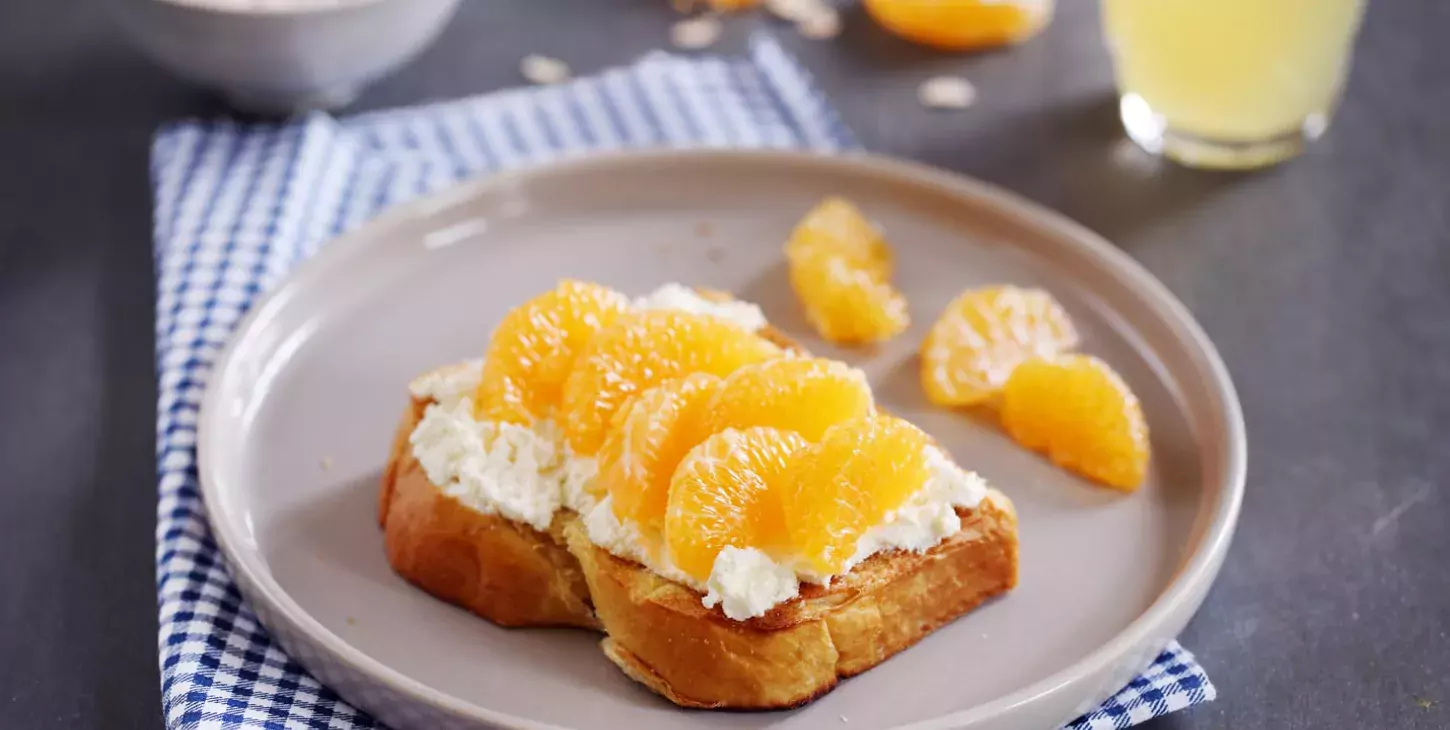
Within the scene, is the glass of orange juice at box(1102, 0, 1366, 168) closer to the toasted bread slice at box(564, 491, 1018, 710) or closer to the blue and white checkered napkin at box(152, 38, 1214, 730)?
the blue and white checkered napkin at box(152, 38, 1214, 730)

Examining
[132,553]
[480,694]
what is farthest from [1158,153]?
[132,553]

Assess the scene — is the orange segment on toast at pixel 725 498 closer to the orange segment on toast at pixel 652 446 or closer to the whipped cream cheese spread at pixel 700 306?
the orange segment on toast at pixel 652 446

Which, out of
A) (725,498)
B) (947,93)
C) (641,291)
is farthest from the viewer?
(947,93)

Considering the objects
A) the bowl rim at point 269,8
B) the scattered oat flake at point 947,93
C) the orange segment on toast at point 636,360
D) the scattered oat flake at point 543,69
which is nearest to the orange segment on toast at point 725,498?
the orange segment on toast at point 636,360

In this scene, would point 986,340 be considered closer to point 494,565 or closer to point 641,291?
point 641,291

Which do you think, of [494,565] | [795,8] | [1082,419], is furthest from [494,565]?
[795,8]

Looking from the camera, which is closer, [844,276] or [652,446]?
[652,446]

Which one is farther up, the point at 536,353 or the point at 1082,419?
the point at 536,353
